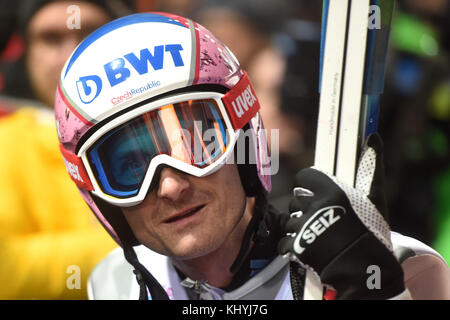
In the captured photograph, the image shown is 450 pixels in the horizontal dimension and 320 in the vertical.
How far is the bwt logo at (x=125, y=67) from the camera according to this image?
221 cm

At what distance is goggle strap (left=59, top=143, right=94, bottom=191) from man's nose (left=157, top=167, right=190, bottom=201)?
9.2 inches

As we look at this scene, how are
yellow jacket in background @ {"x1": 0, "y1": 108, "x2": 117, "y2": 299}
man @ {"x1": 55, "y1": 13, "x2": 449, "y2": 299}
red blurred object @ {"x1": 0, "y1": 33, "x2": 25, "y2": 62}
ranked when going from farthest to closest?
red blurred object @ {"x1": 0, "y1": 33, "x2": 25, "y2": 62}, yellow jacket in background @ {"x1": 0, "y1": 108, "x2": 117, "y2": 299}, man @ {"x1": 55, "y1": 13, "x2": 449, "y2": 299}

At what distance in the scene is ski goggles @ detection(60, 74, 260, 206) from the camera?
7.23 feet

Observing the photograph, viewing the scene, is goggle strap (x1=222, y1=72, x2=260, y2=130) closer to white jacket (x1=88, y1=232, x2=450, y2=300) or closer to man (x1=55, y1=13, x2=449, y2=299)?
man (x1=55, y1=13, x2=449, y2=299)

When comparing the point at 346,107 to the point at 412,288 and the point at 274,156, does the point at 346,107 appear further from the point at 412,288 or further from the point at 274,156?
the point at 274,156

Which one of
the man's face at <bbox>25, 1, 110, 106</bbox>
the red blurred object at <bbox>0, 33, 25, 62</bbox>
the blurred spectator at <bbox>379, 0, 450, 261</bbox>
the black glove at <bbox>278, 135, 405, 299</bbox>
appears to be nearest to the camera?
the black glove at <bbox>278, 135, 405, 299</bbox>

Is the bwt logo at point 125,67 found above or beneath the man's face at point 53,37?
above

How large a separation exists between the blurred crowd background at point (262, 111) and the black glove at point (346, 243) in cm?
80

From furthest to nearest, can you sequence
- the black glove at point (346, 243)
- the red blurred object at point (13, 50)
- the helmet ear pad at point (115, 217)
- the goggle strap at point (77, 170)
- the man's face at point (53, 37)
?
the red blurred object at point (13, 50) → the man's face at point (53, 37) → the helmet ear pad at point (115, 217) → the goggle strap at point (77, 170) → the black glove at point (346, 243)

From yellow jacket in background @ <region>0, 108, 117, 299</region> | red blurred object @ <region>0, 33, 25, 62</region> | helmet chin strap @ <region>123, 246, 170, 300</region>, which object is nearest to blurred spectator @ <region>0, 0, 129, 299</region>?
yellow jacket in background @ <region>0, 108, 117, 299</region>

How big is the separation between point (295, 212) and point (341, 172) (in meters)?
0.16

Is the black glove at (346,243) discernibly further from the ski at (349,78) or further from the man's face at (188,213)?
the man's face at (188,213)

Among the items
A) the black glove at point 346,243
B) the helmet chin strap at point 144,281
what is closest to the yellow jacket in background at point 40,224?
the helmet chin strap at point 144,281

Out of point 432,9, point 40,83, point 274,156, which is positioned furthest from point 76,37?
point 432,9
